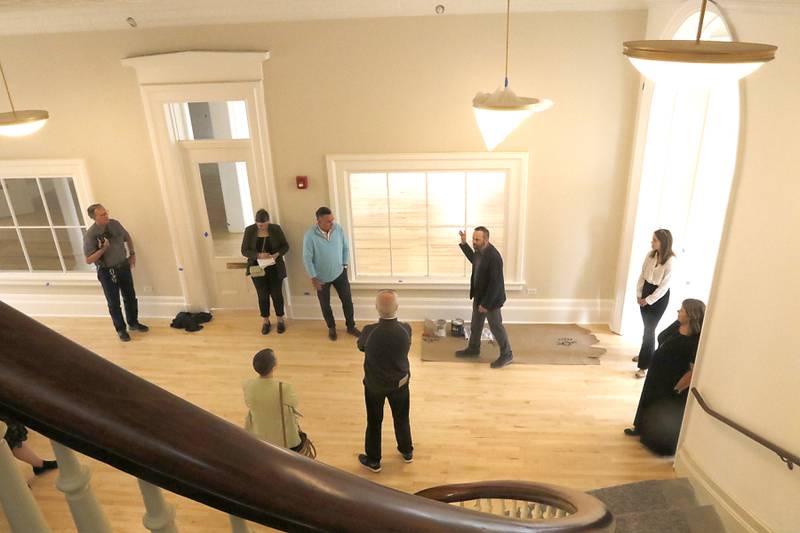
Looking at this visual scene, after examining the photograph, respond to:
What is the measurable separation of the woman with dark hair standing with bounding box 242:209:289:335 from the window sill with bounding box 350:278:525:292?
36.9 inches

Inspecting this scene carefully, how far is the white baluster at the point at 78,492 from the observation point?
0.71 m

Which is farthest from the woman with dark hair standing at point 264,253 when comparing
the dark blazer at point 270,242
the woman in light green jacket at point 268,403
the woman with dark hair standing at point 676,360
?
the woman with dark hair standing at point 676,360

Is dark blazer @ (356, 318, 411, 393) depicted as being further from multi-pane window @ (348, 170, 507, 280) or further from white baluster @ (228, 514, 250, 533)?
white baluster @ (228, 514, 250, 533)

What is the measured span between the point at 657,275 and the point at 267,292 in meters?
4.27

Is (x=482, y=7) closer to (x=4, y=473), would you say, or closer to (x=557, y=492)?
(x=557, y=492)

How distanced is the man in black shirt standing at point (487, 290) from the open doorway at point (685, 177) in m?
1.67

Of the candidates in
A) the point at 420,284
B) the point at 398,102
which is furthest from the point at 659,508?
the point at 398,102

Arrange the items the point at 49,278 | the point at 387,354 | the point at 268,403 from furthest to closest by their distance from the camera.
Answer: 1. the point at 49,278
2. the point at 387,354
3. the point at 268,403

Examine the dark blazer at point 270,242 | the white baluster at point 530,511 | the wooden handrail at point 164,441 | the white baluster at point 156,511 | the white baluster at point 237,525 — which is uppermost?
the wooden handrail at point 164,441

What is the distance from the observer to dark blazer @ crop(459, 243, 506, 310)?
5.43 m

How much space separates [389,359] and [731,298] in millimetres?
2375

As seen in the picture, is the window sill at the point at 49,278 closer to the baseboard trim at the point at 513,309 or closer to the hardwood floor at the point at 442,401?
the hardwood floor at the point at 442,401

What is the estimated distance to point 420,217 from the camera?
6.20 meters

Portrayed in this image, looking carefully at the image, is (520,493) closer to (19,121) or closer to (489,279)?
(489,279)
